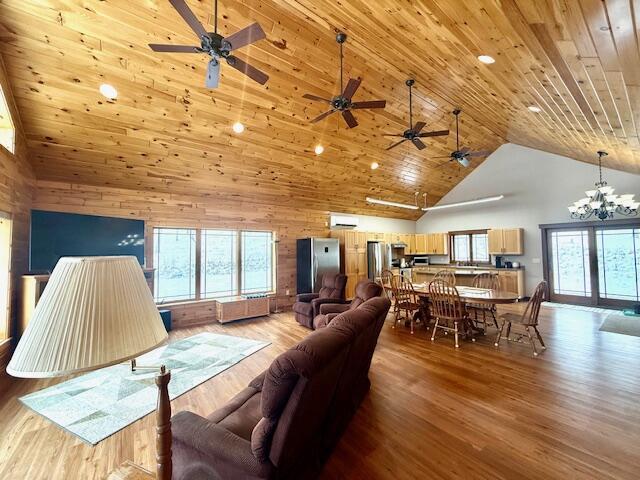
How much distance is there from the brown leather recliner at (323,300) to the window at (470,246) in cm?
572

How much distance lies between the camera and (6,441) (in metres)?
2.30

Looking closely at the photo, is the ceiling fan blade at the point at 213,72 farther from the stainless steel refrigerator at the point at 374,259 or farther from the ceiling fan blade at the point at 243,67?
the stainless steel refrigerator at the point at 374,259

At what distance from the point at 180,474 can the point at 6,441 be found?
6.49ft

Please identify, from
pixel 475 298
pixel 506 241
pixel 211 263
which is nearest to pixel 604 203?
pixel 506 241

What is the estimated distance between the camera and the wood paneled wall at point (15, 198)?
3170 millimetres

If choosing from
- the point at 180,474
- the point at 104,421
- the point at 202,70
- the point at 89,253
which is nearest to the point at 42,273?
the point at 89,253

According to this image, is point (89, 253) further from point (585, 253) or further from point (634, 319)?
point (585, 253)

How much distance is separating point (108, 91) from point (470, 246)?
9700 millimetres

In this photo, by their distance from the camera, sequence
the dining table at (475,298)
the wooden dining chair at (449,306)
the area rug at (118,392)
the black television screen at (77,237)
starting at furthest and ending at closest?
the wooden dining chair at (449,306), the dining table at (475,298), the black television screen at (77,237), the area rug at (118,392)

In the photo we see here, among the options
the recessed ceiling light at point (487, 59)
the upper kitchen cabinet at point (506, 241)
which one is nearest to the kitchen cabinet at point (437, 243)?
the upper kitchen cabinet at point (506, 241)

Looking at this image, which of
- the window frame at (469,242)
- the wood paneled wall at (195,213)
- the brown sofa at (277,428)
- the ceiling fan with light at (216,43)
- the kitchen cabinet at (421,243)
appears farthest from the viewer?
the kitchen cabinet at (421,243)

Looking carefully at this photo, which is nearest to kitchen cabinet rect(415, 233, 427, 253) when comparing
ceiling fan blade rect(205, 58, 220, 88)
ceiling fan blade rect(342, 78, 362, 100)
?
ceiling fan blade rect(342, 78, 362, 100)

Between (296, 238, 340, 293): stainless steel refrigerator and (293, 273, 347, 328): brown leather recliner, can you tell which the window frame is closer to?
(296, 238, 340, 293): stainless steel refrigerator

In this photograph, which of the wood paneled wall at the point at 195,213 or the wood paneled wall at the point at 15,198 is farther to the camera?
the wood paneled wall at the point at 195,213
